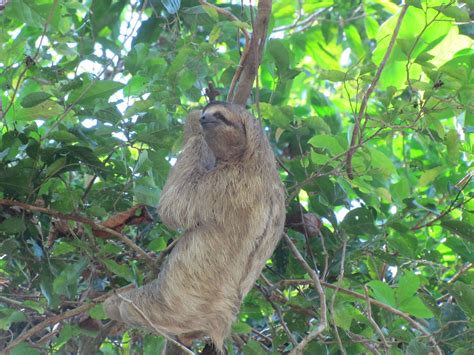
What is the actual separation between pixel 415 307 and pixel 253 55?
7.23 ft

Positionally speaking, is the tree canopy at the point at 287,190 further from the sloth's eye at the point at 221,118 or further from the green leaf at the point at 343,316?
the sloth's eye at the point at 221,118

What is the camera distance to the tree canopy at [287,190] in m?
5.22

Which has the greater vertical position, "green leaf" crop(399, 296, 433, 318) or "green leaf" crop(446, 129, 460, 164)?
"green leaf" crop(446, 129, 460, 164)

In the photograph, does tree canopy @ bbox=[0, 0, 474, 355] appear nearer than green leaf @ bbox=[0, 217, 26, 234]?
No

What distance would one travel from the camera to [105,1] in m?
7.41

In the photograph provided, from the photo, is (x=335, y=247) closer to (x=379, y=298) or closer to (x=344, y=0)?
(x=379, y=298)

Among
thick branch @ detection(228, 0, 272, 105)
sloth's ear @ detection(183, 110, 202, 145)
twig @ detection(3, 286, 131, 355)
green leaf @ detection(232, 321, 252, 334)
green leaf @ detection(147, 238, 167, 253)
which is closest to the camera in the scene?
twig @ detection(3, 286, 131, 355)

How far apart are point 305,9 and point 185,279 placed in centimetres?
426

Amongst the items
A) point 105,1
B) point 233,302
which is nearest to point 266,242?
point 233,302

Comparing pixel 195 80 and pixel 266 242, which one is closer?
pixel 266 242

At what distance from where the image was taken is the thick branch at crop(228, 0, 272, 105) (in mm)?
5273

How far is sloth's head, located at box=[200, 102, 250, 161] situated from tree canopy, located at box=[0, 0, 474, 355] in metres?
0.20

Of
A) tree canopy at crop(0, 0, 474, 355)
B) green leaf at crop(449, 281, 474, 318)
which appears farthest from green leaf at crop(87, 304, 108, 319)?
green leaf at crop(449, 281, 474, 318)

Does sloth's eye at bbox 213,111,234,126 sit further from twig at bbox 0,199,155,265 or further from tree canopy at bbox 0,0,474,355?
twig at bbox 0,199,155,265
